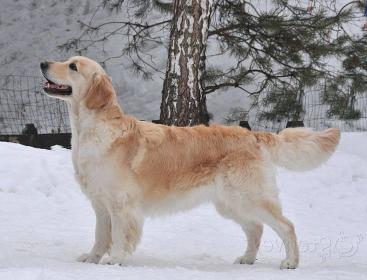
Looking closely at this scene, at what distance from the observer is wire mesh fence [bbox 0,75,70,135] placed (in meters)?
12.2

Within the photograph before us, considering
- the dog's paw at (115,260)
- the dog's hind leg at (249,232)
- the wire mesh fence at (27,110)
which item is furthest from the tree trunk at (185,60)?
the wire mesh fence at (27,110)

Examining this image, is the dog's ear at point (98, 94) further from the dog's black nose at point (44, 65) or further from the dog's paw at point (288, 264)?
the dog's paw at point (288, 264)

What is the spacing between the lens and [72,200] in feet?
20.9

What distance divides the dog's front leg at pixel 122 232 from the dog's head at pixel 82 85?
2.58 feet

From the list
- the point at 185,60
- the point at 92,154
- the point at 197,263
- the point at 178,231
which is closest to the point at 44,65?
the point at 92,154

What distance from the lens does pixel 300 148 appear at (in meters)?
4.73

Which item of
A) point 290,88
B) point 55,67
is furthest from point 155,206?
point 290,88

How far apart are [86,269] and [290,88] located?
6.65 metres

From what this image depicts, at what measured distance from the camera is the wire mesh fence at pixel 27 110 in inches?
479

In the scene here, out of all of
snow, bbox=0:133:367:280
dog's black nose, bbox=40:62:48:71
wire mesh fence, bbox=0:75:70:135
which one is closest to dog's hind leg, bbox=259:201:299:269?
snow, bbox=0:133:367:280

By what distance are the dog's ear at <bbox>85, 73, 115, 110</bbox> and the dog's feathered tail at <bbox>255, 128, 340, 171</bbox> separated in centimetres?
122

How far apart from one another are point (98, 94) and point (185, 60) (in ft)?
10.5

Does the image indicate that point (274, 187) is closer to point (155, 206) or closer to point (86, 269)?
point (155, 206)

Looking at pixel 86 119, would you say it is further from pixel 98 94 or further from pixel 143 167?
pixel 143 167
